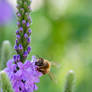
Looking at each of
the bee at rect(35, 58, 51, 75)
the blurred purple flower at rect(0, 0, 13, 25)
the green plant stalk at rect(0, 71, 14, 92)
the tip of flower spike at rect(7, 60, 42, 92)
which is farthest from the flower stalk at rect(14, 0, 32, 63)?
the blurred purple flower at rect(0, 0, 13, 25)

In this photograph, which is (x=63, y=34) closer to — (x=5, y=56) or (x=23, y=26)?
(x=5, y=56)

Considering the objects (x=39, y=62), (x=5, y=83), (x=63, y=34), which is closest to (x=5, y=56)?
(x=39, y=62)

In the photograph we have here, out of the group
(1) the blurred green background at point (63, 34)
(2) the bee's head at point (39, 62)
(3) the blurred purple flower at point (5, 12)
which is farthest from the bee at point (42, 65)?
(3) the blurred purple flower at point (5, 12)

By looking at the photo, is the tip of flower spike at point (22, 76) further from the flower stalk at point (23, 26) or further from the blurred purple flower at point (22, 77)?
the flower stalk at point (23, 26)

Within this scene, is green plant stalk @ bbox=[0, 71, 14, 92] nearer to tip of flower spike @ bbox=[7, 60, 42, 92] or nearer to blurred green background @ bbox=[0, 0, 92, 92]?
tip of flower spike @ bbox=[7, 60, 42, 92]

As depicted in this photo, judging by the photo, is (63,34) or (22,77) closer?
(22,77)

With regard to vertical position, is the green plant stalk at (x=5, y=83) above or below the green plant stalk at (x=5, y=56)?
below
